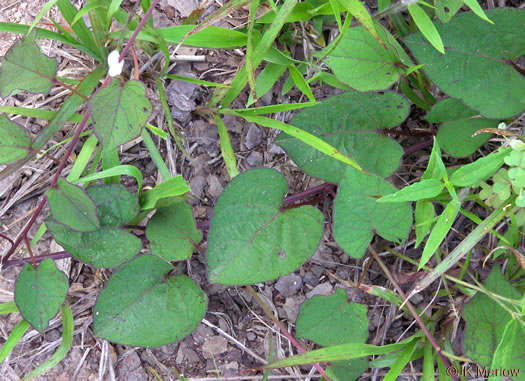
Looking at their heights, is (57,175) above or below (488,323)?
above

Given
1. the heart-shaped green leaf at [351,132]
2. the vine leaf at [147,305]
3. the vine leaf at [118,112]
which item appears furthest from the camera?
the heart-shaped green leaf at [351,132]

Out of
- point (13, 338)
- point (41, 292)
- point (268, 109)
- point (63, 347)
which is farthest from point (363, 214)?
point (13, 338)

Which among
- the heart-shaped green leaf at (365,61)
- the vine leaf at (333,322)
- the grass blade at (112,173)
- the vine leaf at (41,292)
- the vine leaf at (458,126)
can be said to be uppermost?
the heart-shaped green leaf at (365,61)

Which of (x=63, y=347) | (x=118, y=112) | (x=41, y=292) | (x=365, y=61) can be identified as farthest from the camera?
(x=63, y=347)

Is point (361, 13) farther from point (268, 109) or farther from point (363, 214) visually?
point (363, 214)

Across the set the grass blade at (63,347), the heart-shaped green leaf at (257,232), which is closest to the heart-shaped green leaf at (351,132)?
the heart-shaped green leaf at (257,232)

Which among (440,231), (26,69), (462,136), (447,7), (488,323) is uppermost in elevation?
(26,69)

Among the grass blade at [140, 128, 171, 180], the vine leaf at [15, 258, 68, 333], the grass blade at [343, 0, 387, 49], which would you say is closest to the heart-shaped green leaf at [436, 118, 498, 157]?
the grass blade at [343, 0, 387, 49]

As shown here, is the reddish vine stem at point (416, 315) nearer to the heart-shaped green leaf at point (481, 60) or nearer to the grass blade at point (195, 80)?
the heart-shaped green leaf at point (481, 60)
